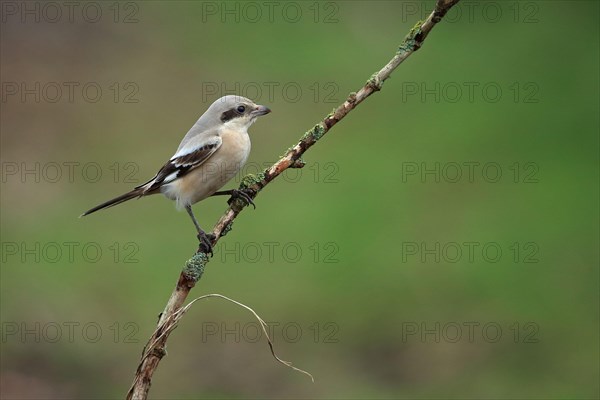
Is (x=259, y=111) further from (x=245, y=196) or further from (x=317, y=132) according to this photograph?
(x=317, y=132)

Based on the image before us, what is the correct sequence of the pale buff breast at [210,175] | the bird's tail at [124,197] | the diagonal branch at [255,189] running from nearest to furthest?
the diagonal branch at [255,189] < the bird's tail at [124,197] < the pale buff breast at [210,175]

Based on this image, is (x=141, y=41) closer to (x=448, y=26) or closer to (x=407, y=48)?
(x=448, y=26)

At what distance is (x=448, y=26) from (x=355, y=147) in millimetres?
3840

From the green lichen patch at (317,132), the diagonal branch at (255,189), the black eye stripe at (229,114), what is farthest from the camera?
the black eye stripe at (229,114)

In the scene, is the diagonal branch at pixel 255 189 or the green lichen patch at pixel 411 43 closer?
the diagonal branch at pixel 255 189

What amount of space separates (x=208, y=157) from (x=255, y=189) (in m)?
2.01

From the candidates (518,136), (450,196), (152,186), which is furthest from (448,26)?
(152,186)

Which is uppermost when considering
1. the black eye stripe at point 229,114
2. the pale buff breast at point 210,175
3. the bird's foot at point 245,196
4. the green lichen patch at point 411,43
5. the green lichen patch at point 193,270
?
the green lichen patch at point 411,43

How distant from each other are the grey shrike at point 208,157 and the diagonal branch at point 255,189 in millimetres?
1846

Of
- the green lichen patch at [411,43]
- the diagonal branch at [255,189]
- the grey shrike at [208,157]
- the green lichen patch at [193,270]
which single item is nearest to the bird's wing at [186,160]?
the grey shrike at [208,157]

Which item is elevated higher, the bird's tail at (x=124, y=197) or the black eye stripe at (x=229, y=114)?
the black eye stripe at (x=229, y=114)

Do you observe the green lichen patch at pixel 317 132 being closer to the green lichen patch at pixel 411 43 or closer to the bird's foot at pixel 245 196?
the green lichen patch at pixel 411 43

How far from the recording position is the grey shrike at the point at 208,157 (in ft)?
21.9

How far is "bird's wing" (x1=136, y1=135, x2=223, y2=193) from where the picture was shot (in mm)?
6688
